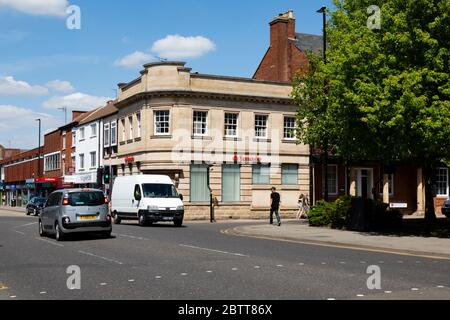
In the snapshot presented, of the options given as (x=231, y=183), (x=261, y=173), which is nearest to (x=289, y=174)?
(x=261, y=173)

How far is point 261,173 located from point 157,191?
13.2m

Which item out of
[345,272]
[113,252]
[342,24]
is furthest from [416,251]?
[342,24]

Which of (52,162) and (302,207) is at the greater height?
(52,162)

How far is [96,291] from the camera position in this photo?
9.12m

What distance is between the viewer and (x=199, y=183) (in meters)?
38.2

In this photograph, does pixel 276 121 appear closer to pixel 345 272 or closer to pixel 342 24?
pixel 342 24

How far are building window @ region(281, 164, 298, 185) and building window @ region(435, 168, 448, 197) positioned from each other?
12232mm

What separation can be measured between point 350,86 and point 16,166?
73651 millimetres

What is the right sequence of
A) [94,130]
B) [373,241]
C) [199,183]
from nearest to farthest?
[373,241] < [199,183] < [94,130]

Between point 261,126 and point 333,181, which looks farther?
point 333,181

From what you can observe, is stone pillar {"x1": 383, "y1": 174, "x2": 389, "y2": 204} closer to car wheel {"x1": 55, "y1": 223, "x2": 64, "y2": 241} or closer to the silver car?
the silver car

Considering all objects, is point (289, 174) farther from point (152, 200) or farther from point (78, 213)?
point (78, 213)

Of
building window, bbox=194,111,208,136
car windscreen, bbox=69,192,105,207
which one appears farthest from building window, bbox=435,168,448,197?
car windscreen, bbox=69,192,105,207

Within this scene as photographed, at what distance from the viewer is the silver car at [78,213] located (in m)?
18.7
